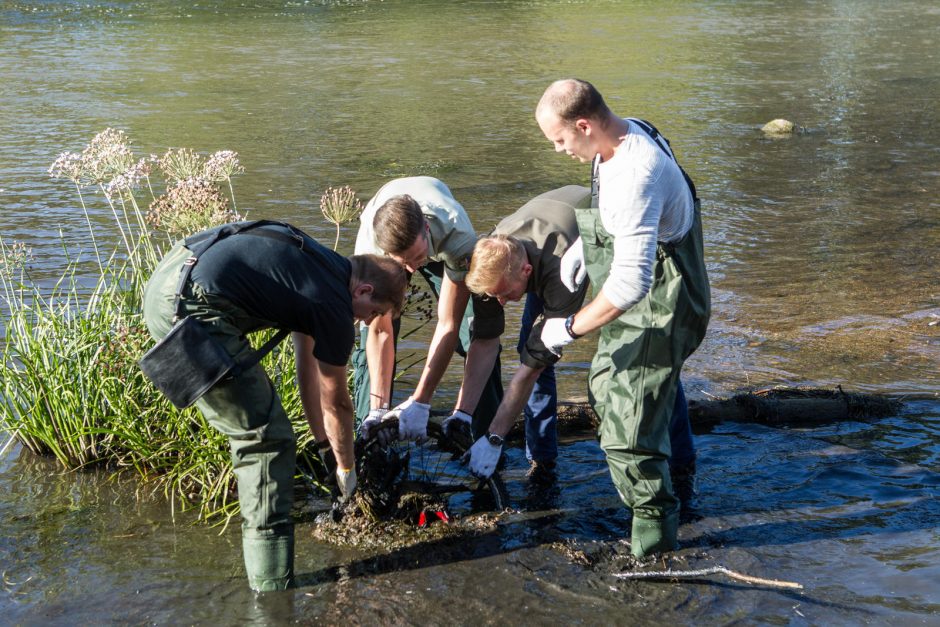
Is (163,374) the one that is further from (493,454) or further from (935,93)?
(935,93)

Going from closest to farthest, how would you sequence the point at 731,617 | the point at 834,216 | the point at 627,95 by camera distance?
1. the point at 731,617
2. the point at 834,216
3. the point at 627,95

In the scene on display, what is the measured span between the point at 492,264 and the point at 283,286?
0.88m

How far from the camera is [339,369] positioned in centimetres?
385

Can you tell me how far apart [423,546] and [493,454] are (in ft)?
1.68

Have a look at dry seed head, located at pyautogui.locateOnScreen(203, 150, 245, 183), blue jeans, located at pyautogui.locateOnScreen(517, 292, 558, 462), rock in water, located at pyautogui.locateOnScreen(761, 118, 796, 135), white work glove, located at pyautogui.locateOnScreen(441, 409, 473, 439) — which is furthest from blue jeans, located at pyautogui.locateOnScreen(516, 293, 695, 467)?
rock in water, located at pyautogui.locateOnScreen(761, 118, 796, 135)

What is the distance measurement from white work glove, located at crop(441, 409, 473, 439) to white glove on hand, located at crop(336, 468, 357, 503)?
545mm

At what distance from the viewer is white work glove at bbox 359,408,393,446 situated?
4711 millimetres

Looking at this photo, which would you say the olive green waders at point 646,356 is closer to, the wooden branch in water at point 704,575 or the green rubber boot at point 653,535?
the green rubber boot at point 653,535

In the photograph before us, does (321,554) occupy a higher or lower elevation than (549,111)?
lower

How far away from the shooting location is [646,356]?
4078mm

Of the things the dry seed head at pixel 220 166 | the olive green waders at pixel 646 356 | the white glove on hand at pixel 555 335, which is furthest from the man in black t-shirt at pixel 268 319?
the dry seed head at pixel 220 166

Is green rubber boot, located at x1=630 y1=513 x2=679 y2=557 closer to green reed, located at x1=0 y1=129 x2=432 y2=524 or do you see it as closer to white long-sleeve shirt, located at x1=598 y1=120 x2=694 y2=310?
white long-sleeve shirt, located at x1=598 y1=120 x2=694 y2=310

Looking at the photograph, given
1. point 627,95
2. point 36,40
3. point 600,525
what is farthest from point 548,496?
point 36,40

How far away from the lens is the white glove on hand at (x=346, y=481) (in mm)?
4434
